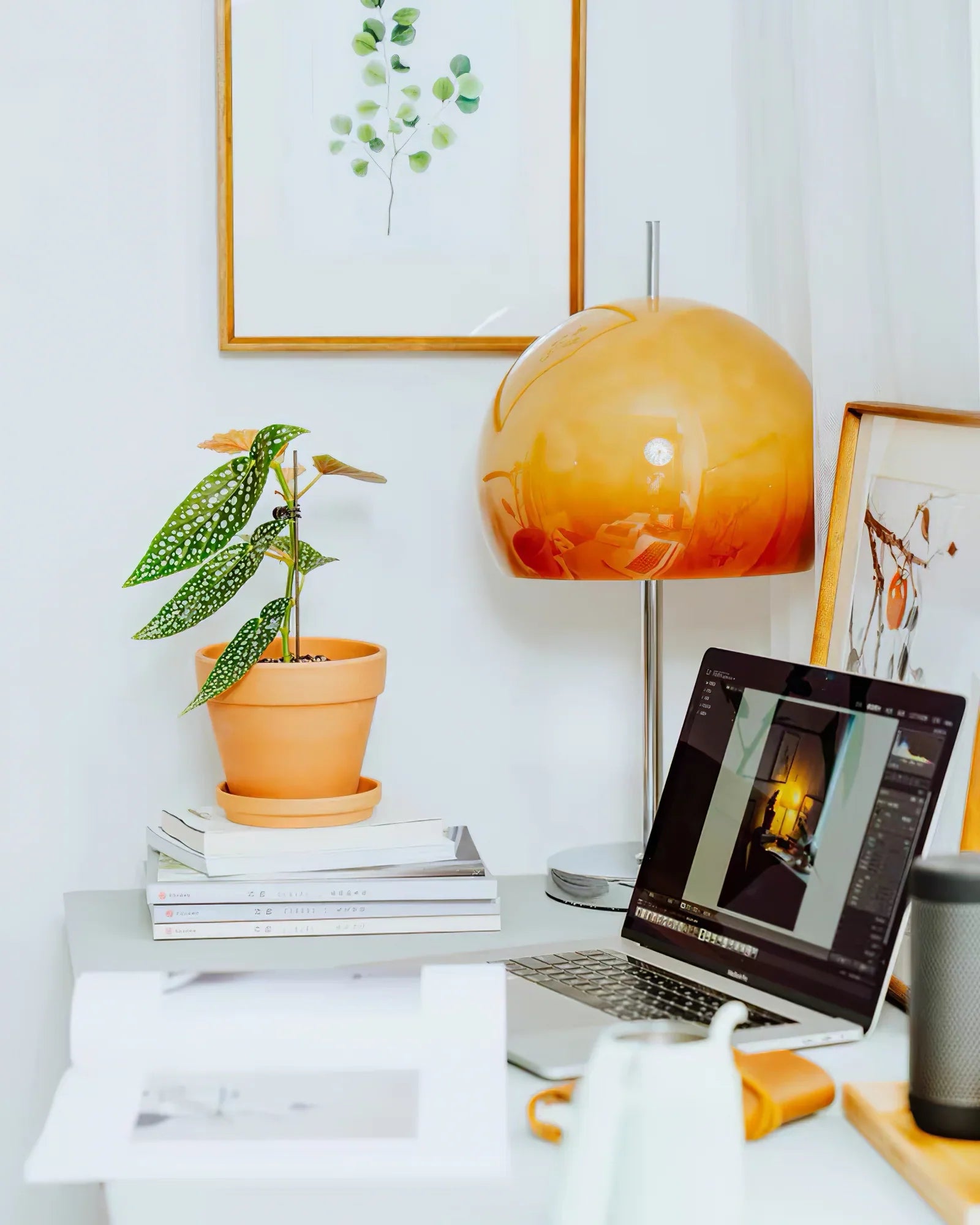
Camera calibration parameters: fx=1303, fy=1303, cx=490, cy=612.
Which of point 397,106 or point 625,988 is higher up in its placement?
point 397,106

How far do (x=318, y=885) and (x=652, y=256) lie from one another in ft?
2.03

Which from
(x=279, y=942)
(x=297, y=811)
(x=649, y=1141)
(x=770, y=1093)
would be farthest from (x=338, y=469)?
(x=649, y=1141)

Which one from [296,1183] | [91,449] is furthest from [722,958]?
[91,449]

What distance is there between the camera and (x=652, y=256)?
1163 millimetres

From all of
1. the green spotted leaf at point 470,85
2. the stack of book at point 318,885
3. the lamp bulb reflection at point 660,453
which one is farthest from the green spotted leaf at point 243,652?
A: the green spotted leaf at point 470,85

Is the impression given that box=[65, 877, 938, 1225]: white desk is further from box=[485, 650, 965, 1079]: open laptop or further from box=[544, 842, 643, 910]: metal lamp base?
box=[544, 842, 643, 910]: metal lamp base

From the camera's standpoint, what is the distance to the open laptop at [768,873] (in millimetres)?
823

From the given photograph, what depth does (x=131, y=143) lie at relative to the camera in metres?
1.27

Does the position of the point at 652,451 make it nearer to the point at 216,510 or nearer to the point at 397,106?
the point at 216,510

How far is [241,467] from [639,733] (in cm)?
54

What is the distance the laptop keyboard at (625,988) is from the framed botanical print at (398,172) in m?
0.63

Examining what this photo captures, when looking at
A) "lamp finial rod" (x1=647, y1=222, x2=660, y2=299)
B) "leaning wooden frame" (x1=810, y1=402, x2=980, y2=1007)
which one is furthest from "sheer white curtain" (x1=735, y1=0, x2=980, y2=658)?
"lamp finial rod" (x1=647, y1=222, x2=660, y2=299)

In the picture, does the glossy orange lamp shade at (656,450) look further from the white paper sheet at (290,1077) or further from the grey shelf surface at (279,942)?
the white paper sheet at (290,1077)

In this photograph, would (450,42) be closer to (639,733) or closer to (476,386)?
(476,386)
